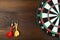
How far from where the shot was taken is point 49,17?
7.57 feet

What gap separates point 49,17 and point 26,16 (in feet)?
0.99

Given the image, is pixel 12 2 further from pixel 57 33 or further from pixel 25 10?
pixel 57 33

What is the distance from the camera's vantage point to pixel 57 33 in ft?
7.50

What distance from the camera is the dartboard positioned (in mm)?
2287

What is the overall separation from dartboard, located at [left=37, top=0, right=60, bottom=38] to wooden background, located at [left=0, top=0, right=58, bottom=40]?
7 centimetres

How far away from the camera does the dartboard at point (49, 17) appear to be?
2.29 meters

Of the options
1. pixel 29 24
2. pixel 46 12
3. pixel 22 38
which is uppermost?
pixel 46 12

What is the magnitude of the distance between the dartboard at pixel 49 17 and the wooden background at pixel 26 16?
0.23 ft

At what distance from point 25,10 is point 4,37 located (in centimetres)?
45

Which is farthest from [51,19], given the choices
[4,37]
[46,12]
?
[4,37]

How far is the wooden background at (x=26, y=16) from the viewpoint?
7.75ft

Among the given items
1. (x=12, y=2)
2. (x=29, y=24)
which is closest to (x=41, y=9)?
(x=29, y=24)

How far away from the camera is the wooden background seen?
2361mm

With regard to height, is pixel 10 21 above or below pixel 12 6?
below
